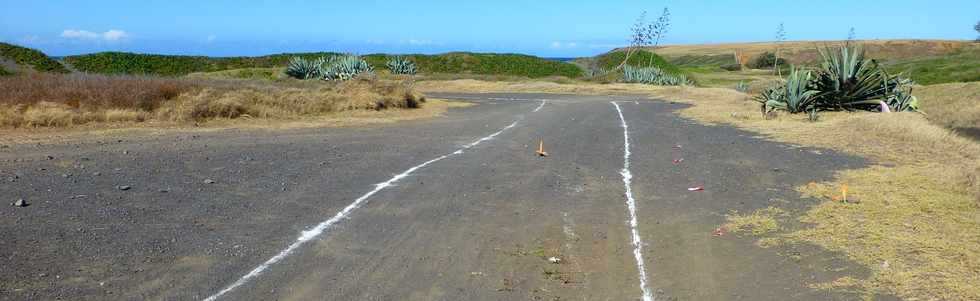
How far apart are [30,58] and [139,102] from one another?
1791cm

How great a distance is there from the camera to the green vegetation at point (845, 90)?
21453 mm

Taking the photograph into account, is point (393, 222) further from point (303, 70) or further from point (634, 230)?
point (303, 70)

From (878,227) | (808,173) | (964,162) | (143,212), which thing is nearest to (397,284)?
(143,212)

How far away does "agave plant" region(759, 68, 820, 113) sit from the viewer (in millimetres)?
21531

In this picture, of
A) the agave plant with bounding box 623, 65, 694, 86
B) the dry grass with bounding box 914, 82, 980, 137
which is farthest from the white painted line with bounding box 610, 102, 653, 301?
the agave plant with bounding box 623, 65, 694, 86

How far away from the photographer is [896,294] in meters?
5.65

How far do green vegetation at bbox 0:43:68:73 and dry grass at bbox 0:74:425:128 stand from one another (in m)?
12.9

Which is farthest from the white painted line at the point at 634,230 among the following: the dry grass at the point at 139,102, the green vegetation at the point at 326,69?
the green vegetation at the point at 326,69

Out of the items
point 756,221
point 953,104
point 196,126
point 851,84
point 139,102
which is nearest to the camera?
point 756,221

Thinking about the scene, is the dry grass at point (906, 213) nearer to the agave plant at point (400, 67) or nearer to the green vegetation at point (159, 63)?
the green vegetation at point (159, 63)

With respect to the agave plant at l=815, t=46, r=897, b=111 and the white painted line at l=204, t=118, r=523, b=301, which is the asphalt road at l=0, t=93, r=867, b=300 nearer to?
the white painted line at l=204, t=118, r=523, b=301

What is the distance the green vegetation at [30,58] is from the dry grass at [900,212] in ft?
90.9

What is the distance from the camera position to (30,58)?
33.0 m

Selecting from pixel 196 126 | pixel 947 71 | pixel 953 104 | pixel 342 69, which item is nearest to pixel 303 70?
pixel 342 69
